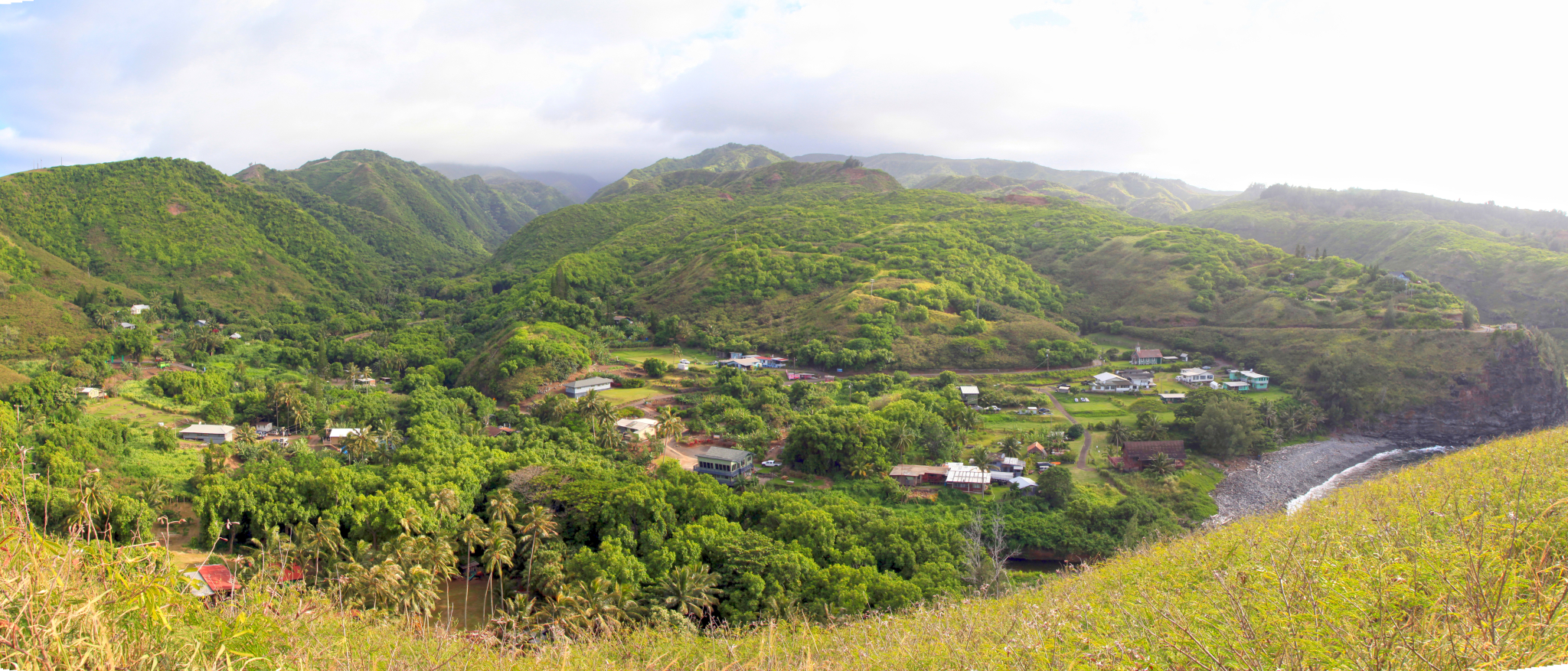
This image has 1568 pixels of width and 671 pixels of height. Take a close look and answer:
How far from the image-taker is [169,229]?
215 ft

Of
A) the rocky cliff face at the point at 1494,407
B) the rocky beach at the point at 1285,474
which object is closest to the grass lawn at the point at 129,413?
the rocky beach at the point at 1285,474

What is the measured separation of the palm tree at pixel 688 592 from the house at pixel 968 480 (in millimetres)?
12392

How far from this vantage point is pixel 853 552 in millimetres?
17516

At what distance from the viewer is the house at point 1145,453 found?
2791cm

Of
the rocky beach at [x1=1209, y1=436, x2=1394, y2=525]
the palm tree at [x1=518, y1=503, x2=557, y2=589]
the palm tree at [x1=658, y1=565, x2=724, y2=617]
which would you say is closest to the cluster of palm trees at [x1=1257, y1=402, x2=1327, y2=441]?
the rocky beach at [x1=1209, y1=436, x2=1394, y2=525]

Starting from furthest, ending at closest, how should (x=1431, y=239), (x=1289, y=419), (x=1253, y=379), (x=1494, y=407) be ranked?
(x=1431, y=239) → (x=1253, y=379) → (x=1494, y=407) → (x=1289, y=419)

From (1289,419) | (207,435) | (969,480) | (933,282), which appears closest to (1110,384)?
(1289,419)

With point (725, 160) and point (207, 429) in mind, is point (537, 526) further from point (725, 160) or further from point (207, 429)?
point (725, 160)

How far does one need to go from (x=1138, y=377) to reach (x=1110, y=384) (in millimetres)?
2297

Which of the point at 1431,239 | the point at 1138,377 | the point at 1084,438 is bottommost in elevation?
the point at 1084,438

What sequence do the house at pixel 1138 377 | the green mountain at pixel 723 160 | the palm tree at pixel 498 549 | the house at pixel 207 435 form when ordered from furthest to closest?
the green mountain at pixel 723 160
the house at pixel 1138 377
the house at pixel 207 435
the palm tree at pixel 498 549

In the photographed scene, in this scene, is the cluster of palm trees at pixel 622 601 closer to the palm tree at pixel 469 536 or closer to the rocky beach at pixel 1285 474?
A: the palm tree at pixel 469 536

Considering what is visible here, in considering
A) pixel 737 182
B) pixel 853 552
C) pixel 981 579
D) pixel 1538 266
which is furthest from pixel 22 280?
pixel 1538 266

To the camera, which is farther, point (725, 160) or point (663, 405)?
point (725, 160)
